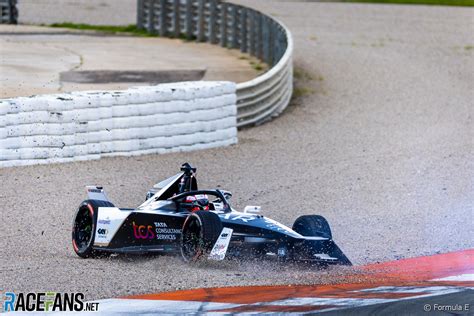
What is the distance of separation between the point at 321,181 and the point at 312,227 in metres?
4.66

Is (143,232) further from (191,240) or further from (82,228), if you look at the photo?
(82,228)

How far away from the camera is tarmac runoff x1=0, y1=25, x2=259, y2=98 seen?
66.5 feet

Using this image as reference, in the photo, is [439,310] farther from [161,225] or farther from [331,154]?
[331,154]

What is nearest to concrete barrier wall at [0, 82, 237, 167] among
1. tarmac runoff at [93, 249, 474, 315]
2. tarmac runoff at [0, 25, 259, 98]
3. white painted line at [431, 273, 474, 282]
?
tarmac runoff at [0, 25, 259, 98]

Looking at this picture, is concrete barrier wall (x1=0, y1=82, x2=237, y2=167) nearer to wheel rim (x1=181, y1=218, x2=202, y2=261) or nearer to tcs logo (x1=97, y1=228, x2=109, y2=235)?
tcs logo (x1=97, y1=228, x2=109, y2=235)

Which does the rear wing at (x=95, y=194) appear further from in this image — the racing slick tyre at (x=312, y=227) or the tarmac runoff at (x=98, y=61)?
the tarmac runoff at (x=98, y=61)

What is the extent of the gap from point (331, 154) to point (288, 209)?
4.33 metres

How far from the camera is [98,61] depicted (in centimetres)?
2408

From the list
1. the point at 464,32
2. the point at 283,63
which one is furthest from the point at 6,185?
the point at 464,32

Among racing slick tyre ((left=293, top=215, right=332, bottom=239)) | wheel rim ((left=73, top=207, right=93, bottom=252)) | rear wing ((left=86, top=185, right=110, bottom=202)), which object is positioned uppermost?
racing slick tyre ((left=293, top=215, right=332, bottom=239))

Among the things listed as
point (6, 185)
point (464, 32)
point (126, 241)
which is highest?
point (126, 241)

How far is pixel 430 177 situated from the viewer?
14.7m

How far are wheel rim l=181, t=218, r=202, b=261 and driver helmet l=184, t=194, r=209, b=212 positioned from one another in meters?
0.44

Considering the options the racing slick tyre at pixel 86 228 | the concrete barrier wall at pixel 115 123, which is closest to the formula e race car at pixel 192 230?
the racing slick tyre at pixel 86 228
